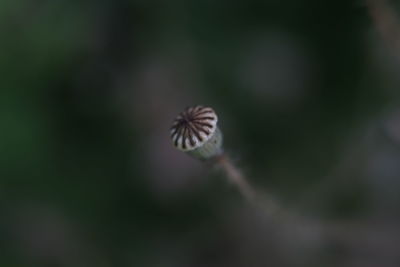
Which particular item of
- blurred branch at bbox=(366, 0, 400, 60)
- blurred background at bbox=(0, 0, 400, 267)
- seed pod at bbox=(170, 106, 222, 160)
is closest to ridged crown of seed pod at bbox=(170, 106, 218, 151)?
seed pod at bbox=(170, 106, 222, 160)

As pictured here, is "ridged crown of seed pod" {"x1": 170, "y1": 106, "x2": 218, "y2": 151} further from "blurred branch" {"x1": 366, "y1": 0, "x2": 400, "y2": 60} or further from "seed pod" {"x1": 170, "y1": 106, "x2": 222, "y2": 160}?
"blurred branch" {"x1": 366, "y1": 0, "x2": 400, "y2": 60}

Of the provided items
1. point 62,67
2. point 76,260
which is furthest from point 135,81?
point 76,260

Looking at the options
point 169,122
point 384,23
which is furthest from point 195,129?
point 169,122

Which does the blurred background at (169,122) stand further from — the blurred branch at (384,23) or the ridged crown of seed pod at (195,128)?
the ridged crown of seed pod at (195,128)

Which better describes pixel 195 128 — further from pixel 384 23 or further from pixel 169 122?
pixel 169 122

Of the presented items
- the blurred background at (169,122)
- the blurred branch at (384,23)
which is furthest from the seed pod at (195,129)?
the blurred background at (169,122)

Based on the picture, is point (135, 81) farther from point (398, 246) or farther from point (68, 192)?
point (398, 246)

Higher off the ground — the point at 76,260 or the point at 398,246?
the point at 398,246

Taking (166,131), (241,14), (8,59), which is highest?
(241,14)
